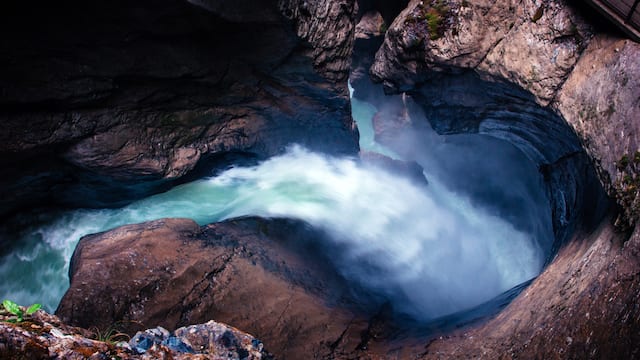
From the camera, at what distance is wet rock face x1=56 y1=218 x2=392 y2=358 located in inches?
251

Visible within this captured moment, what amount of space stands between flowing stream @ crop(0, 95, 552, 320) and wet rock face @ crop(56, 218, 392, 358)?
149 centimetres

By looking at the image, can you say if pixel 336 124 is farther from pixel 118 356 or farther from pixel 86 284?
pixel 118 356

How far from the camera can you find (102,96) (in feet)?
27.0

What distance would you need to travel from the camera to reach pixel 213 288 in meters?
7.07

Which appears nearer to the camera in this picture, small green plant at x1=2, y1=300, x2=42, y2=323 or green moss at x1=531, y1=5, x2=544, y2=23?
small green plant at x1=2, y1=300, x2=42, y2=323

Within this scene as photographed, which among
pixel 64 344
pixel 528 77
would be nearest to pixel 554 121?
pixel 528 77

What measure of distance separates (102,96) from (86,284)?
13.7ft

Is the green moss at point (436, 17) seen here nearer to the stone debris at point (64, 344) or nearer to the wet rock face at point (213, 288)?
the wet rock face at point (213, 288)

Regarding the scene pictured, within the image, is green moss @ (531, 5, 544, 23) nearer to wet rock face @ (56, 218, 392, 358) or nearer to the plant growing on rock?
the plant growing on rock

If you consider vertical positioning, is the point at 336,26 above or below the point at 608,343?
above

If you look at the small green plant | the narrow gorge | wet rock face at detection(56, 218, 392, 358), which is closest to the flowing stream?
the narrow gorge

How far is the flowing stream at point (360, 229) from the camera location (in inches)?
360

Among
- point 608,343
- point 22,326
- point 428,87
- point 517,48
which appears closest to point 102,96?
point 22,326

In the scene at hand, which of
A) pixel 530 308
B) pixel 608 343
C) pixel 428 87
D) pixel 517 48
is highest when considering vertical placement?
pixel 517 48
